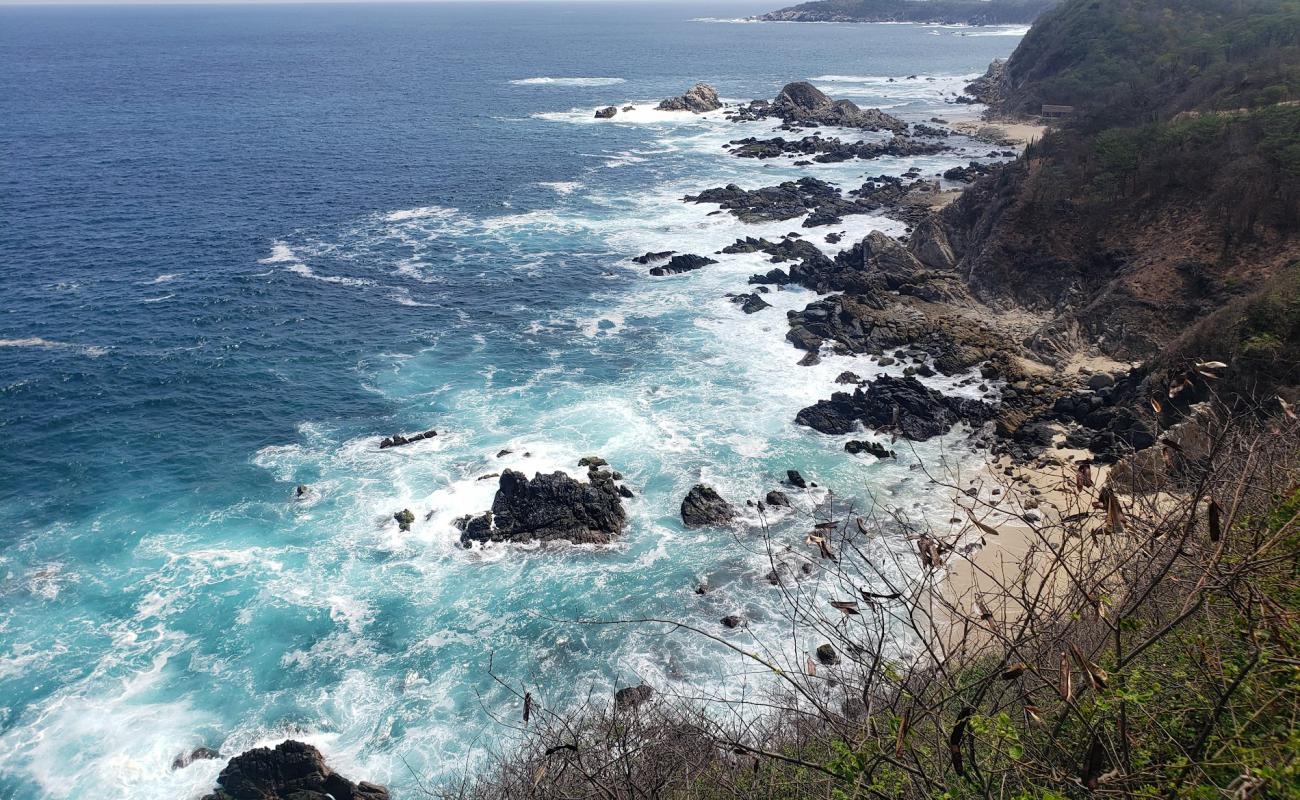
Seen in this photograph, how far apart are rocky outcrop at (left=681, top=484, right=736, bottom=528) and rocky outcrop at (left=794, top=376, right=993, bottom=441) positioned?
8446 mm

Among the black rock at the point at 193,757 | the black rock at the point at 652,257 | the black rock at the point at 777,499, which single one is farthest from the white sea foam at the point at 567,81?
the black rock at the point at 193,757

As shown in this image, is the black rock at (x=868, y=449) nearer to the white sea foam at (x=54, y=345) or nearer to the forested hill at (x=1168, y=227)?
the forested hill at (x=1168, y=227)

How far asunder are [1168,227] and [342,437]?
1926 inches

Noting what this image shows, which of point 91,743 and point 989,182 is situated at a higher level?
point 989,182

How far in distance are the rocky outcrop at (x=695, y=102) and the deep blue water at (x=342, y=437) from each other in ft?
136

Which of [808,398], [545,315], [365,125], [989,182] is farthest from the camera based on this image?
[365,125]

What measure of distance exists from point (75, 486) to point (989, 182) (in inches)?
2417

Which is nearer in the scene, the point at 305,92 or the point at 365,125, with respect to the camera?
the point at 365,125

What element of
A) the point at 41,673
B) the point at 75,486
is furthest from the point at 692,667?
the point at 75,486

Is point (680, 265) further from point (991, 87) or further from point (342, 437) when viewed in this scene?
point (991, 87)

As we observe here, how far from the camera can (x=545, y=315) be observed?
181 feet

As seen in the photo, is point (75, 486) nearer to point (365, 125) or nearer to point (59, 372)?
point (59, 372)

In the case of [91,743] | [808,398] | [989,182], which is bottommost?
[91,743]

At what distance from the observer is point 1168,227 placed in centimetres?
4666
